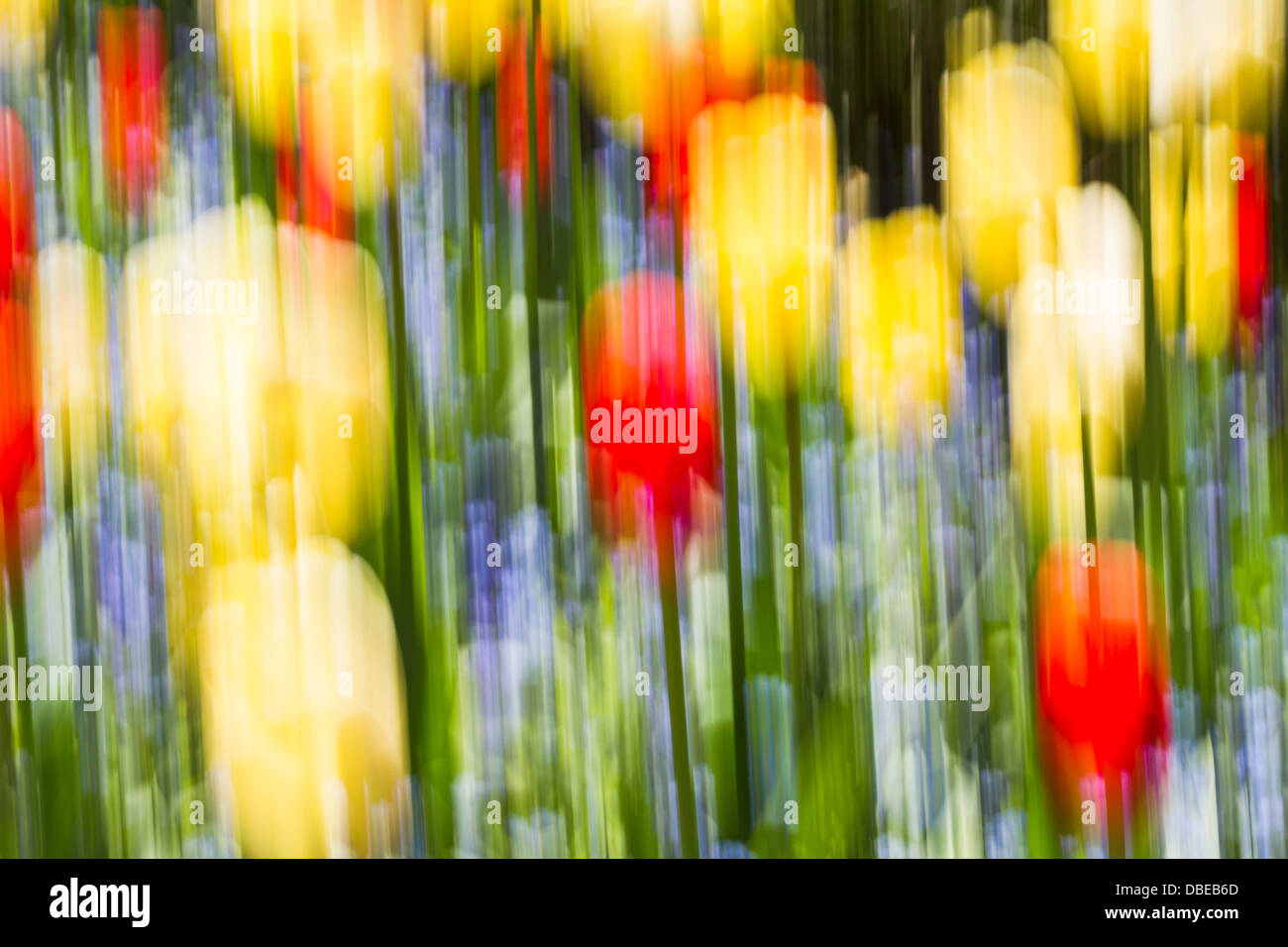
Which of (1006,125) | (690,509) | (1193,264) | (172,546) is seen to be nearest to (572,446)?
(690,509)

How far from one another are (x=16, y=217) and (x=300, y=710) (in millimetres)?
722

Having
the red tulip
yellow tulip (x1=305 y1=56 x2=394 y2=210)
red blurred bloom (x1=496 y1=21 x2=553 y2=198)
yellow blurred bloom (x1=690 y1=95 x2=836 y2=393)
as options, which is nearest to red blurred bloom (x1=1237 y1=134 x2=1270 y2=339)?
the red tulip

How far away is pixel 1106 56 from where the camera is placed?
1229 millimetres

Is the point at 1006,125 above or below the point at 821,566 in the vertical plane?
above

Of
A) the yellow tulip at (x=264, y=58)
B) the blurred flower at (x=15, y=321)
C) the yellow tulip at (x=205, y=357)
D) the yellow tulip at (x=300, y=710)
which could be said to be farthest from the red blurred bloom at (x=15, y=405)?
the yellow tulip at (x=264, y=58)

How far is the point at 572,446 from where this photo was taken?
1.24m

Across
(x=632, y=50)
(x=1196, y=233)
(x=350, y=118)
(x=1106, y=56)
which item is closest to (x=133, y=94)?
(x=350, y=118)

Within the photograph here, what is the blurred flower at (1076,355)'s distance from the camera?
1.23 metres

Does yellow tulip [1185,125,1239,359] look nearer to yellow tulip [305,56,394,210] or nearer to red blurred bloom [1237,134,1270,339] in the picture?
red blurred bloom [1237,134,1270,339]

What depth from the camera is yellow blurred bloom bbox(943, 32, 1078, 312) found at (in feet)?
4.03

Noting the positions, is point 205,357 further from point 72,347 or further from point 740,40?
point 740,40
